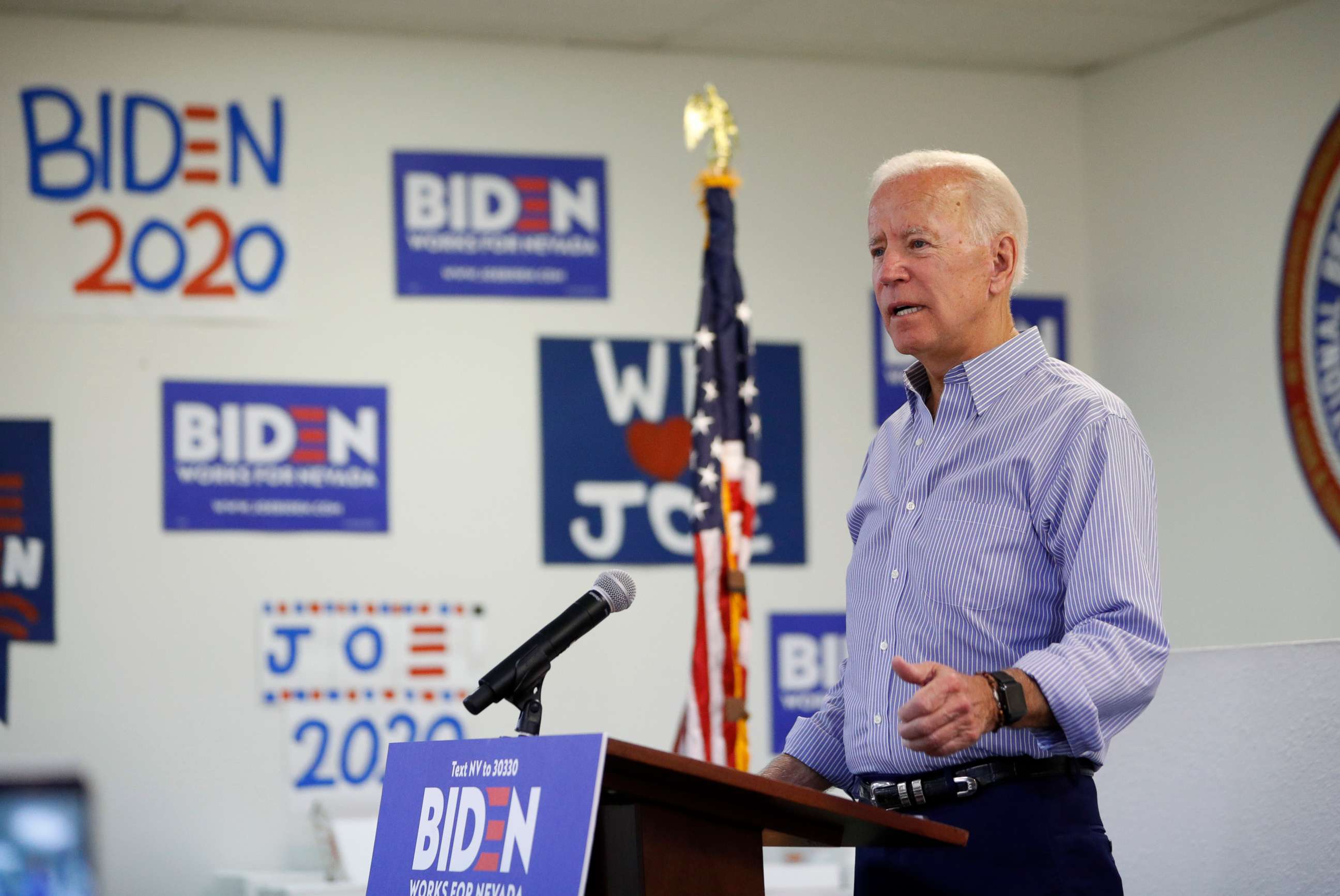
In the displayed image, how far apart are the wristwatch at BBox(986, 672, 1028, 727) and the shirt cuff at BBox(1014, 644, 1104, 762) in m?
0.03

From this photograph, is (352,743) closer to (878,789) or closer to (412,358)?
Answer: (412,358)

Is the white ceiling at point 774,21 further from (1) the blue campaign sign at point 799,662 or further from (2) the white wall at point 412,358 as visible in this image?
(1) the blue campaign sign at point 799,662

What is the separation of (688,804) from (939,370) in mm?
615

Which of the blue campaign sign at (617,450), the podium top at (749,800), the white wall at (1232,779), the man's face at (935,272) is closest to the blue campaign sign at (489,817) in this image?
the podium top at (749,800)

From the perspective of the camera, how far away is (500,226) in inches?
201

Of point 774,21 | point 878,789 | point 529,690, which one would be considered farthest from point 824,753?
point 774,21

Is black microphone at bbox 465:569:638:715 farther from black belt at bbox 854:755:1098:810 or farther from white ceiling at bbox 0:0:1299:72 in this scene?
white ceiling at bbox 0:0:1299:72

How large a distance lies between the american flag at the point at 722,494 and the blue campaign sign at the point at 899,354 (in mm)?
1047

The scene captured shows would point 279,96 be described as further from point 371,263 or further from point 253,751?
point 253,751

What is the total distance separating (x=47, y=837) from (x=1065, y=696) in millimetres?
3716

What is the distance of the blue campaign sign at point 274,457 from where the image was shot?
15.6 feet

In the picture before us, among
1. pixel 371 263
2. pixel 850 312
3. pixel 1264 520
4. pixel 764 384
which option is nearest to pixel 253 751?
pixel 371 263

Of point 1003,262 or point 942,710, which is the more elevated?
point 1003,262

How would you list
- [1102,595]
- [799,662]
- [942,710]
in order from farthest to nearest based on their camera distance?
[799,662] < [1102,595] < [942,710]
